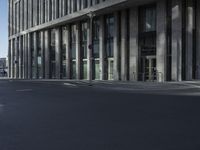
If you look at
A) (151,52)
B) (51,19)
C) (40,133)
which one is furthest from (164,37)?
(40,133)

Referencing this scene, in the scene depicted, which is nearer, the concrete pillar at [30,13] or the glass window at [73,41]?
the glass window at [73,41]

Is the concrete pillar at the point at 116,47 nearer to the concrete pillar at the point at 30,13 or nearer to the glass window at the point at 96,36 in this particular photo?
the glass window at the point at 96,36

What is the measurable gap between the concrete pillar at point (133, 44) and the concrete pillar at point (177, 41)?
6.09 meters

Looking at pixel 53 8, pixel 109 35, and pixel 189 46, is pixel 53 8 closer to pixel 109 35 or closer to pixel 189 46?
pixel 109 35

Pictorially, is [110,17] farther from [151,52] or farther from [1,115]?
[1,115]

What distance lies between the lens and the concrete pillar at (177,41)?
37.8 m

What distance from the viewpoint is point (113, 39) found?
156ft

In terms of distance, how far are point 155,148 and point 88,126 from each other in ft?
10.2

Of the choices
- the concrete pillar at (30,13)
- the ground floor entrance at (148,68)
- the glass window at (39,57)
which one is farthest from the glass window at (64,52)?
the ground floor entrance at (148,68)

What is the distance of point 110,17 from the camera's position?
48.8 meters

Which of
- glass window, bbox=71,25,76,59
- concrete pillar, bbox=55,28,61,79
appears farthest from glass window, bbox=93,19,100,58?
concrete pillar, bbox=55,28,61,79

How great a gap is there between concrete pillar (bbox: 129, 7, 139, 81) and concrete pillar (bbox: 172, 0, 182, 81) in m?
6.09

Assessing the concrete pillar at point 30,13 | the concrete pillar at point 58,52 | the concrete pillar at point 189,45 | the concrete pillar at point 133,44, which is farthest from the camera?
the concrete pillar at point 30,13

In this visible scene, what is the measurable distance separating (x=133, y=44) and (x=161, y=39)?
15.9 ft
